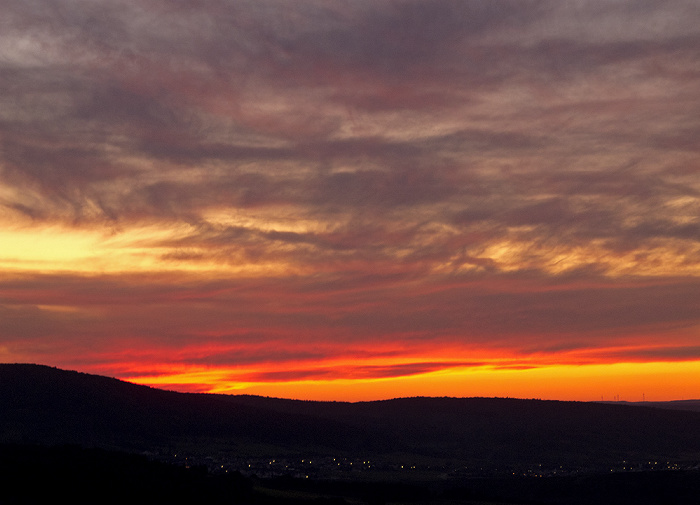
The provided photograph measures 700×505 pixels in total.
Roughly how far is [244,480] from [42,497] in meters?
49.2

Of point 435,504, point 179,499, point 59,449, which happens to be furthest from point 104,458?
point 435,504

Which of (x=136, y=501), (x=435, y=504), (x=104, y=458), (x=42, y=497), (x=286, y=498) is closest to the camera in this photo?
(x=42, y=497)

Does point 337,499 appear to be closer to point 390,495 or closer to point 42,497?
point 390,495

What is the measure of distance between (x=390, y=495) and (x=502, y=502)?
83.7 ft

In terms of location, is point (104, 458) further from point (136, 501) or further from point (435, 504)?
point (435, 504)

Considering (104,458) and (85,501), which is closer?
(85,501)

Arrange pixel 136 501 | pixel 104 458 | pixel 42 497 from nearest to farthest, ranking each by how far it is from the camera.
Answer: pixel 42 497, pixel 136 501, pixel 104 458

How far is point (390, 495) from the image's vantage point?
650 ft

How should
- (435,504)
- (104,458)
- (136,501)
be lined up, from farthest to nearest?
(435,504) → (104,458) → (136,501)

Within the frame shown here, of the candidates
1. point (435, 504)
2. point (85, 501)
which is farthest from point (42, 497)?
point (435, 504)

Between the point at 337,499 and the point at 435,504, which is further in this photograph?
the point at 435,504

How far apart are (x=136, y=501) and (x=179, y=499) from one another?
25.9ft

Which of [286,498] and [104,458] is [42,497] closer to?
[104,458]

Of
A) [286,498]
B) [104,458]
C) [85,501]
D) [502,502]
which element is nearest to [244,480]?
[286,498]
